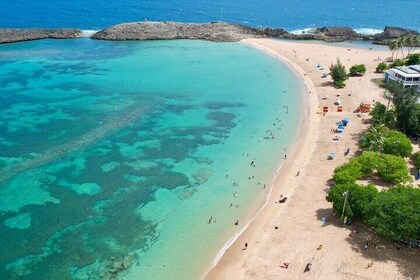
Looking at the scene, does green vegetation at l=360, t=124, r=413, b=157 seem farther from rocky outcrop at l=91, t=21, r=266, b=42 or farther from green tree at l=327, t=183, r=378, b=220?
rocky outcrop at l=91, t=21, r=266, b=42

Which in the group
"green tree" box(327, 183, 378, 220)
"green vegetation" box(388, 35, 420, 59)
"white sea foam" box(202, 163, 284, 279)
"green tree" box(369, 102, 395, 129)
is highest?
"green vegetation" box(388, 35, 420, 59)

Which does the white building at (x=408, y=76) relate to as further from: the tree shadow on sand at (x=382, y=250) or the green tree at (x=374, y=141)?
the tree shadow on sand at (x=382, y=250)

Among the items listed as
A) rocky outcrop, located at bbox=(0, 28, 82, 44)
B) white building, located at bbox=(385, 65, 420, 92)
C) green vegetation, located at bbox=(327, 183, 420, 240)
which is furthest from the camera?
rocky outcrop, located at bbox=(0, 28, 82, 44)

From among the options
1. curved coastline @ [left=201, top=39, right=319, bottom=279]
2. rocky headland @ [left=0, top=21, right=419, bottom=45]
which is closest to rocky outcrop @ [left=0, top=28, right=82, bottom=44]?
rocky headland @ [left=0, top=21, right=419, bottom=45]

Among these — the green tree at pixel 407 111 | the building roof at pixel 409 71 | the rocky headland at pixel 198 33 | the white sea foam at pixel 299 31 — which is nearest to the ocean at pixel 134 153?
the rocky headland at pixel 198 33

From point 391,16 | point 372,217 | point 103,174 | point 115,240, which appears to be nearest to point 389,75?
point 372,217
